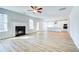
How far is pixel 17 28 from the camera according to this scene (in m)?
3.17

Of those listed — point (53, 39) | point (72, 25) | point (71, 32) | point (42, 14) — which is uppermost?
point (42, 14)

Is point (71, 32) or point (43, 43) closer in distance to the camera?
point (43, 43)

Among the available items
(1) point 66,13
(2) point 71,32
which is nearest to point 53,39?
(2) point 71,32

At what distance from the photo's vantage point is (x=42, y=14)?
8.10 feet

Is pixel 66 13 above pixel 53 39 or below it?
above
